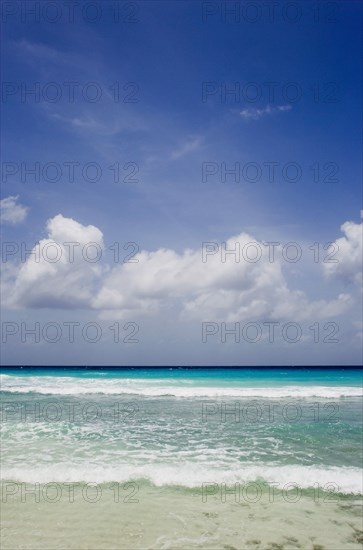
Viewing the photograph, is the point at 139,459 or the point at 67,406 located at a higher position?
the point at 139,459

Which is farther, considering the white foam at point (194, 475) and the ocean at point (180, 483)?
the white foam at point (194, 475)

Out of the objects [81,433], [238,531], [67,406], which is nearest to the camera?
[238,531]

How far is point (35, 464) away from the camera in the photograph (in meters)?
8.85

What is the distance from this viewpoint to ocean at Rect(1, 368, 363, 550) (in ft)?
18.5

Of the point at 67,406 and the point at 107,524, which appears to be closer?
the point at 107,524

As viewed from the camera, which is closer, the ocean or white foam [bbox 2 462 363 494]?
the ocean

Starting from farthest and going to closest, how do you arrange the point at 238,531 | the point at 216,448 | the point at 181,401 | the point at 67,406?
1. the point at 181,401
2. the point at 67,406
3. the point at 216,448
4. the point at 238,531

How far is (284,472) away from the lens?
8.45 meters

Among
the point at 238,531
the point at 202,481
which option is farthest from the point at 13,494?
the point at 238,531

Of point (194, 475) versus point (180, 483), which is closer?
point (180, 483)

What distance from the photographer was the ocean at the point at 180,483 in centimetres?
564

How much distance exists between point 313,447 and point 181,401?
39.8ft

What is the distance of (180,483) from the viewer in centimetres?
784

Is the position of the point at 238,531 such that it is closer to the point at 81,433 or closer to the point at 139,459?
the point at 139,459
